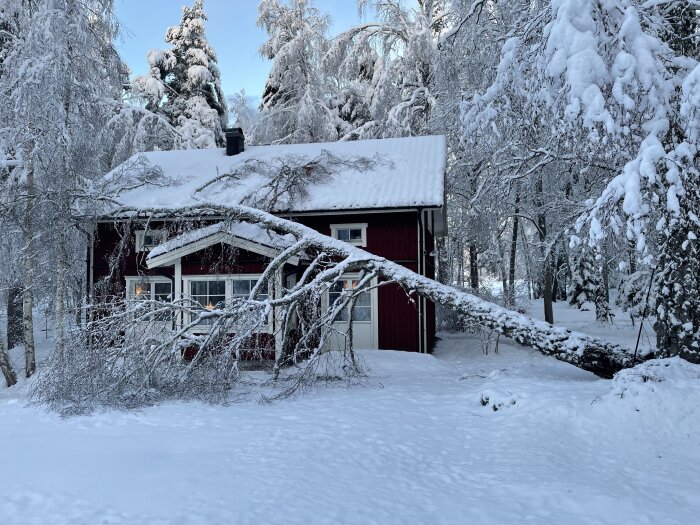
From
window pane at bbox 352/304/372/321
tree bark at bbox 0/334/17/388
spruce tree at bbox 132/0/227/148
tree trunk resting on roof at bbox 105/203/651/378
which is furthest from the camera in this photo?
spruce tree at bbox 132/0/227/148

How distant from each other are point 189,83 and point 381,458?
2560cm

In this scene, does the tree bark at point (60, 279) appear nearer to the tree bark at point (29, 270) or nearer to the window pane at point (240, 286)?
the tree bark at point (29, 270)

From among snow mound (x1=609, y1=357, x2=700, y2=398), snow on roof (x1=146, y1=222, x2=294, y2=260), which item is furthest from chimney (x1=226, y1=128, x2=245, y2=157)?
snow mound (x1=609, y1=357, x2=700, y2=398)

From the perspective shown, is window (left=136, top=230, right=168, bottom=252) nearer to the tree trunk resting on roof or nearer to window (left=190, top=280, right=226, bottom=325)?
window (left=190, top=280, right=226, bottom=325)

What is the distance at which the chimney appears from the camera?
17.4 m

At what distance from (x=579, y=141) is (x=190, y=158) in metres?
13.4

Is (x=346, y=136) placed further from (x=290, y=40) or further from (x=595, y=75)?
(x=595, y=75)

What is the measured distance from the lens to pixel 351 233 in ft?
47.7

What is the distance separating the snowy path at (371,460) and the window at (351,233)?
592cm

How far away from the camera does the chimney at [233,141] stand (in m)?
17.4

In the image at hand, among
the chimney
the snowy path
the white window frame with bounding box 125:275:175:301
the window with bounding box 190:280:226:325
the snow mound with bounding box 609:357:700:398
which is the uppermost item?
the chimney

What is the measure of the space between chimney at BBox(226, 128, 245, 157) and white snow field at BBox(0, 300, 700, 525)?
10.9 m

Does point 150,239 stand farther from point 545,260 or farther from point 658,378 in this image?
point 658,378

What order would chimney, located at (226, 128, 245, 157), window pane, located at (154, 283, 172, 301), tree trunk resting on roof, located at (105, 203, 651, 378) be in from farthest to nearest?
chimney, located at (226, 128, 245, 157) → window pane, located at (154, 283, 172, 301) → tree trunk resting on roof, located at (105, 203, 651, 378)
